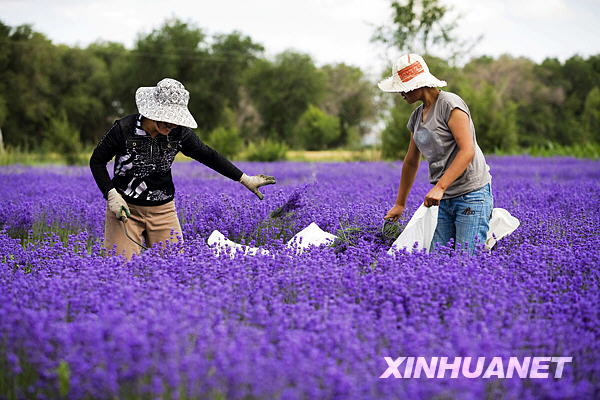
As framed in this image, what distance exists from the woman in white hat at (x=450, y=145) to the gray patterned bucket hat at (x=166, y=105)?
1213 mm

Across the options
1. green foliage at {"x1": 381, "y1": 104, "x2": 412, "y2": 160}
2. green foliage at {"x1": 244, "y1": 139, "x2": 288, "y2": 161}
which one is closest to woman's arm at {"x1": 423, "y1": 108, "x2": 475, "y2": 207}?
green foliage at {"x1": 381, "y1": 104, "x2": 412, "y2": 160}

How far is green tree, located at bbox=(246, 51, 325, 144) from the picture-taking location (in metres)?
37.8

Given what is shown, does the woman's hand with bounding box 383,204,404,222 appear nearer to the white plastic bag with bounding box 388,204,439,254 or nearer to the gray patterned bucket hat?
the white plastic bag with bounding box 388,204,439,254

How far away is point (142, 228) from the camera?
13.1ft

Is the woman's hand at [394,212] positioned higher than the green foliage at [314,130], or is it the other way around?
the woman's hand at [394,212]

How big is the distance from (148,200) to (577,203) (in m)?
4.02

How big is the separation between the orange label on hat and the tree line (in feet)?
65.8

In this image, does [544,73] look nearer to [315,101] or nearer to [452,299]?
[315,101]

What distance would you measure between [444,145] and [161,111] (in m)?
1.69

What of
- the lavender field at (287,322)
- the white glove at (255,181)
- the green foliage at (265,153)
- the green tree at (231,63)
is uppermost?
the green tree at (231,63)

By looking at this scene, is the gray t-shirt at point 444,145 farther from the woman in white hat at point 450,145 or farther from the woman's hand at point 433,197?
the woman's hand at point 433,197

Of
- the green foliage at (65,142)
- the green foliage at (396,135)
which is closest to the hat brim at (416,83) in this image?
the green foliage at (65,142)

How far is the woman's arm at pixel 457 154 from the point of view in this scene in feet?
11.3

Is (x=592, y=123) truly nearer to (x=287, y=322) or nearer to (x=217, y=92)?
(x=217, y=92)
